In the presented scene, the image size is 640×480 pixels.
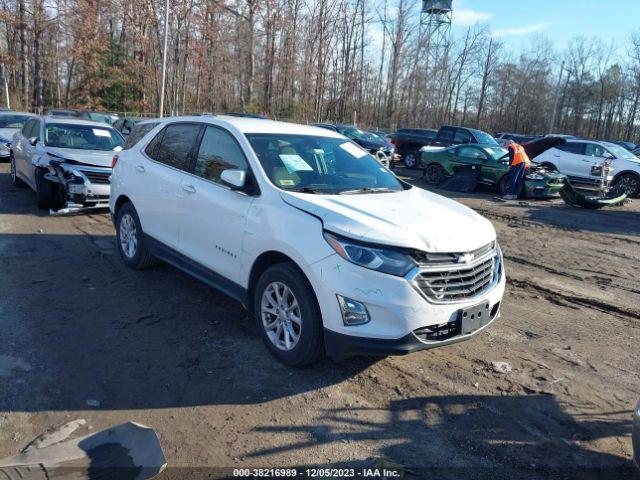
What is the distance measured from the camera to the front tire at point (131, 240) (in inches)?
237

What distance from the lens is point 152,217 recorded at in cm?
569

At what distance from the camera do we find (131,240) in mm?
6273

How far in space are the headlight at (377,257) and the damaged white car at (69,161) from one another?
6.67 m

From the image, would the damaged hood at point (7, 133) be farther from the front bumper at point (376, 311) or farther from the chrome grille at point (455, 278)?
the chrome grille at point (455, 278)

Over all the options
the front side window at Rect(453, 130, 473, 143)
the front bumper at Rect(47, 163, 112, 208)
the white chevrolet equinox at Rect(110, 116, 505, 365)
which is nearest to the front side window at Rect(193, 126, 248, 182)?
the white chevrolet equinox at Rect(110, 116, 505, 365)

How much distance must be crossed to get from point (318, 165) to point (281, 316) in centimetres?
151

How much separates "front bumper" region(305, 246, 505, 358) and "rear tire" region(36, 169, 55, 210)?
7.27 meters

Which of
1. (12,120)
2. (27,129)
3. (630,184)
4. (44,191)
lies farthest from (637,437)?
(12,120)

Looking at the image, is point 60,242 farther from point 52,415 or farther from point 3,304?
point 52,415

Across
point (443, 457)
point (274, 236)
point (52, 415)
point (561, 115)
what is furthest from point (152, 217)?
point (561, 115)

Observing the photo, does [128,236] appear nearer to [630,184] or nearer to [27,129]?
[27,129]

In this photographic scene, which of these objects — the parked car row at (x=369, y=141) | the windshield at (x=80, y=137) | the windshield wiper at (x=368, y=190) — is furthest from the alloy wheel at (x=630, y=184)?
the windshield at (x=80, y=137)

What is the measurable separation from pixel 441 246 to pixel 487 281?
68cm

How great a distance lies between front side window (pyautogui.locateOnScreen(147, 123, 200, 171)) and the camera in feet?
17.5
